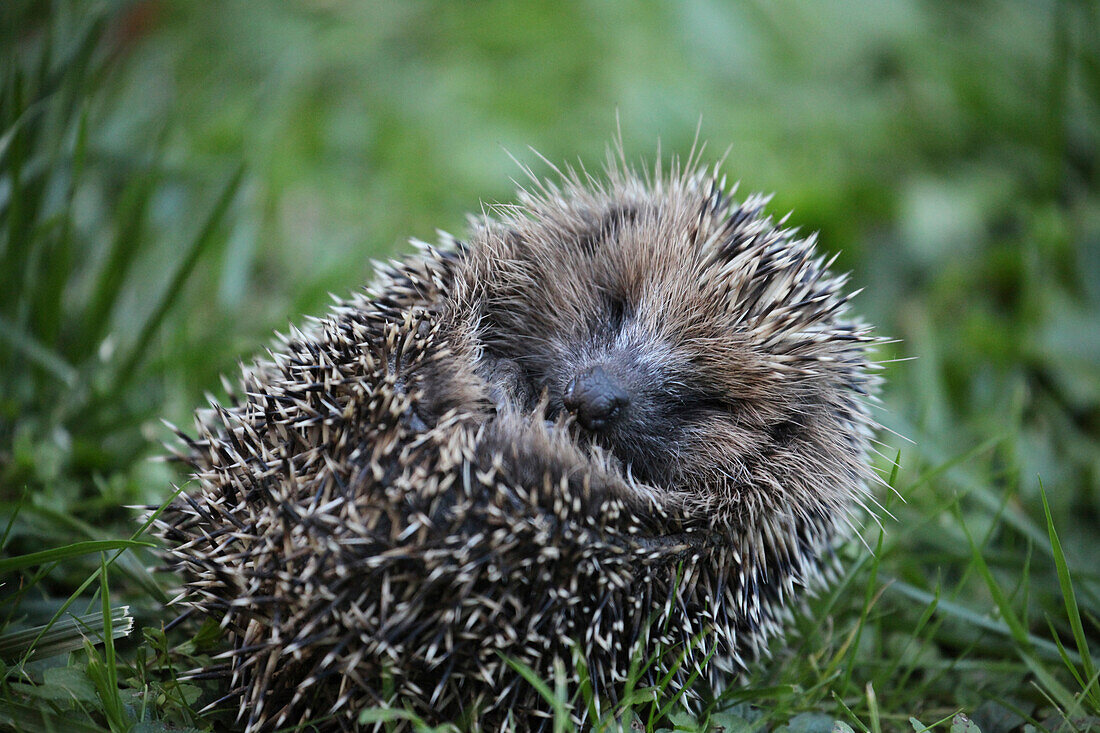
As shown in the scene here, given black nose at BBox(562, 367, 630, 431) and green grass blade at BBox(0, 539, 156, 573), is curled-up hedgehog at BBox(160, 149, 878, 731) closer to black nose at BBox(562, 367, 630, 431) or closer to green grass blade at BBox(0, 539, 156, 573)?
black nose at BBox(562, 367, 630, 431)

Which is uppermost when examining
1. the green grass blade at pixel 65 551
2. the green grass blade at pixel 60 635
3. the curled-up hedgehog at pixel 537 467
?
the curled-up hedgehog at pixel 537 467

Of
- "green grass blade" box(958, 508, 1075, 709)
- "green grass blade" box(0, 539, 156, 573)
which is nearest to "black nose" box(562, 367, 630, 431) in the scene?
"green grass blade" box(958, 508, 1075, 709)

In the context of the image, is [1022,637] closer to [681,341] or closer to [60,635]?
[681,341]

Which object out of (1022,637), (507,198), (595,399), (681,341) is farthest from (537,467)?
(1022,637)

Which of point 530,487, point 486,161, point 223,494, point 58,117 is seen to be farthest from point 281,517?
point 486,161

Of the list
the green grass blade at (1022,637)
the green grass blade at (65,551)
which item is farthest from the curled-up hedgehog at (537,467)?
the green grass blade at (1022,637)

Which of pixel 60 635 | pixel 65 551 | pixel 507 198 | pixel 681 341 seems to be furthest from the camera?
pixel 507 198

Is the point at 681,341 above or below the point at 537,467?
above

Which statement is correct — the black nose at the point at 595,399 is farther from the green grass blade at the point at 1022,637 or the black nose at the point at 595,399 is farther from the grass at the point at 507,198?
the green grass blade at the point at 1022,637
